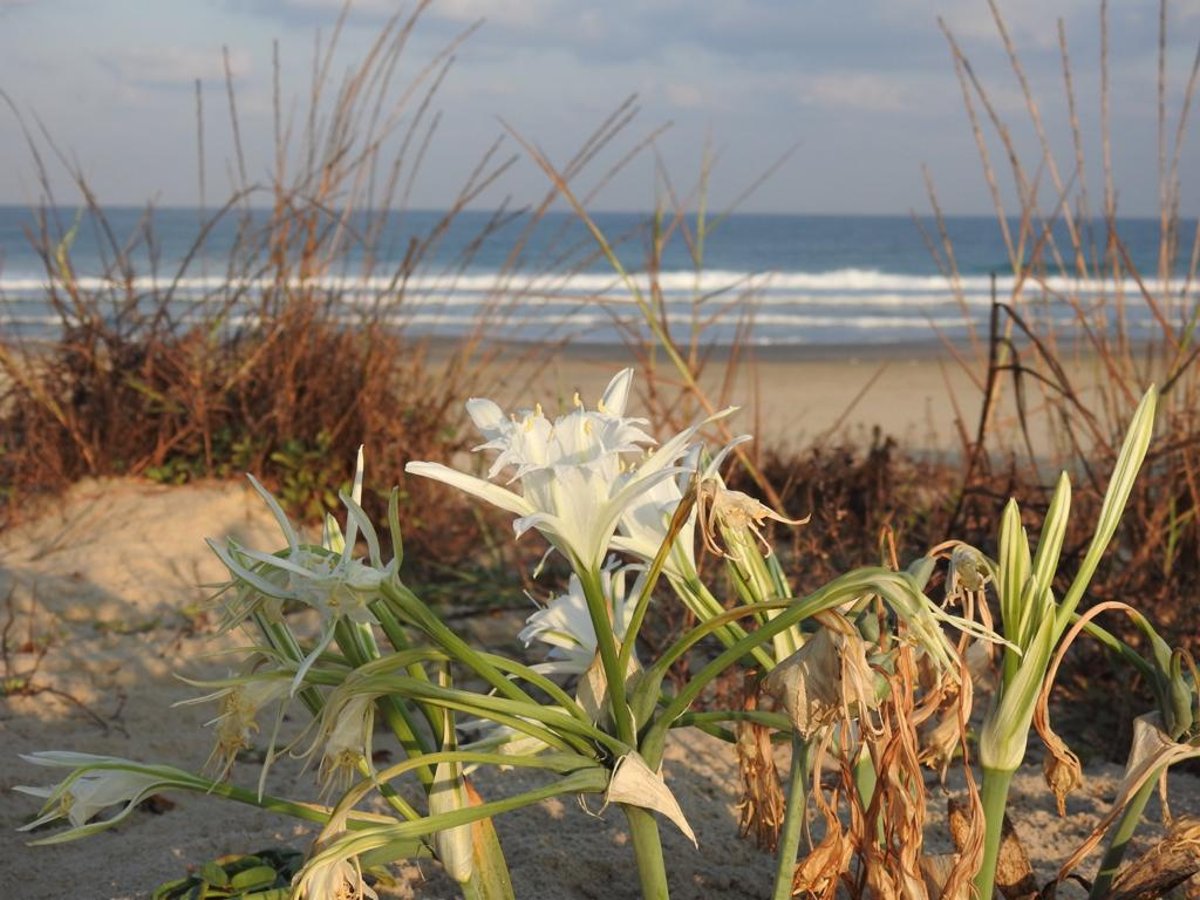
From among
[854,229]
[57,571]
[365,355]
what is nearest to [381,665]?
[57,571]

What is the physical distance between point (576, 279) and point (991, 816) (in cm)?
2182

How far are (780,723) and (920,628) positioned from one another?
0.96 feet

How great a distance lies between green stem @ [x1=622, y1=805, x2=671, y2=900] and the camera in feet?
4.04

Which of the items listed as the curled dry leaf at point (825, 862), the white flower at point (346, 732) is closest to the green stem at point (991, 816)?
the curled dry leaf at point (825, 862)

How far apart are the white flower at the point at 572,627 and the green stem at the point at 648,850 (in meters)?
→ 0.15

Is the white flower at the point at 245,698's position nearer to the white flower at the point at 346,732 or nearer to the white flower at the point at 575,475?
the white flower at the point at 346,732

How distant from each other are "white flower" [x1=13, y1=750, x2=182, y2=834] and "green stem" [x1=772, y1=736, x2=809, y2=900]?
1.93 ft

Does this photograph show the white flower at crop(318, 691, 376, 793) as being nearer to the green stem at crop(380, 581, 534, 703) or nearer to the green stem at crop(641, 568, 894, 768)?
the green stem at crop(380, 581, 534, 703)

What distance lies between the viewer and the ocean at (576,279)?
13.3ft

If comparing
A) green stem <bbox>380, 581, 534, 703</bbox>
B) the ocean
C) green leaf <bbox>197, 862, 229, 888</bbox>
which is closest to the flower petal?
green stem <bbox>380, 581, 534, 703</bbox>

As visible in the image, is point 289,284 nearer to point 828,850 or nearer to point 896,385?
point 828,850

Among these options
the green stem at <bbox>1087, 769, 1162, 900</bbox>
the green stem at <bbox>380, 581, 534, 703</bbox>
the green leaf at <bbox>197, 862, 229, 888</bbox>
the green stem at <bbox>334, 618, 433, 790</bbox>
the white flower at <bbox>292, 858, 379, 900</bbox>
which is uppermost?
the green stem at <bbox>380, 581, 534, 703</bbox>

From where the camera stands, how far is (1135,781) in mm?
1240

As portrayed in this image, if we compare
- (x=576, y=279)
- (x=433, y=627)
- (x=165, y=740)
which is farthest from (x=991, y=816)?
(x=576, y=279)
